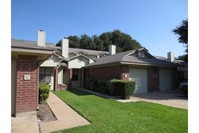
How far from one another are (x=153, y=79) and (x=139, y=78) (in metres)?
1.89

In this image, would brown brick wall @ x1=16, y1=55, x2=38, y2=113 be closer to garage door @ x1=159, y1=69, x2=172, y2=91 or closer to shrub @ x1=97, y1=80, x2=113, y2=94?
shrub @ x1=97, y1=80, x2=113, y2=94

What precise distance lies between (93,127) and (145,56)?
43.7 feet

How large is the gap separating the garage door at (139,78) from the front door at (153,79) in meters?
0.52

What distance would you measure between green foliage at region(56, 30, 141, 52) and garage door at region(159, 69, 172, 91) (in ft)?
104

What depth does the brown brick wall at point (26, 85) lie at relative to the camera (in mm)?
6328

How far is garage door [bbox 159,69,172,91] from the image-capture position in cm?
1664

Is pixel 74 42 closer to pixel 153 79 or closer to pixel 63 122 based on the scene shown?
pixel 153 79

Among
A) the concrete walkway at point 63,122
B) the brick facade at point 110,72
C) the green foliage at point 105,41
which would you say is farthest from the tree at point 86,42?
the concrete walkway at point 63,122

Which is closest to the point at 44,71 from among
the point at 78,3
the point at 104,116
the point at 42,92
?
the point at 42,92

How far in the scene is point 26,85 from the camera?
6.50m

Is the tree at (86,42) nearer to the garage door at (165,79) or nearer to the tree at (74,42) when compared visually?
the tree at (74,42)
